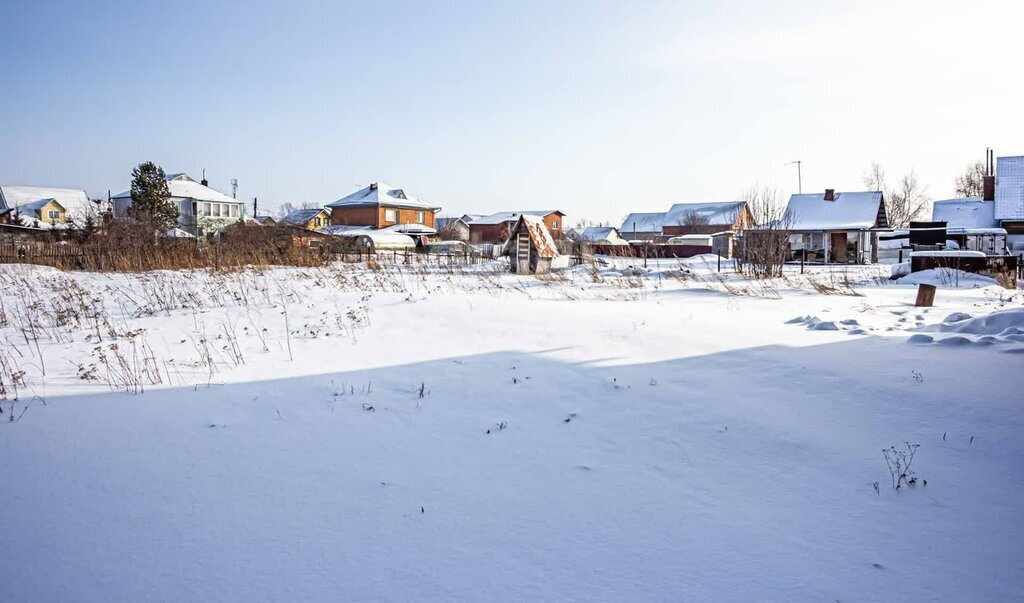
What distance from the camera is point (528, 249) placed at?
2084 cm

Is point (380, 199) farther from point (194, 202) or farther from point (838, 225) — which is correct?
point (838, 225)

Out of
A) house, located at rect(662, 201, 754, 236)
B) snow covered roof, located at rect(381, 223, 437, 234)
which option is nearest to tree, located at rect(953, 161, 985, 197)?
house, located at rect(662, 201, 754, 236)

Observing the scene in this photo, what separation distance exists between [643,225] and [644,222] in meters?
0.71

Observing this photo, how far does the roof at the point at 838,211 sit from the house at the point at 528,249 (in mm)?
19310

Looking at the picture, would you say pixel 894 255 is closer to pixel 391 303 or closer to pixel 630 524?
pixel 391 303

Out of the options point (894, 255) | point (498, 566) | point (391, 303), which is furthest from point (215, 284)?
point (894, 255)

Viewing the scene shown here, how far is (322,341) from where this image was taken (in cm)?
618

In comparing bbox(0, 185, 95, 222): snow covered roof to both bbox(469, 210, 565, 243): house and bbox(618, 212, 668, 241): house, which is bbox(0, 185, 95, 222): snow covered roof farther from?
bbox(618, 212, 668, 241): house

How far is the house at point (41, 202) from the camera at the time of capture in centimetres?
5394

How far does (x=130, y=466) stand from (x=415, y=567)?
1921 mm

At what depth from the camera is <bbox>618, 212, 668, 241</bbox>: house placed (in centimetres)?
7032

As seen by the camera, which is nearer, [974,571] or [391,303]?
[974,571]

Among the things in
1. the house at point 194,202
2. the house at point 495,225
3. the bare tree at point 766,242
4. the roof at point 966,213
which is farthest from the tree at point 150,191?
the roof at point 966,213

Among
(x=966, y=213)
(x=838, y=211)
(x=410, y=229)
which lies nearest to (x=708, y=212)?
(x=966, y=213)
